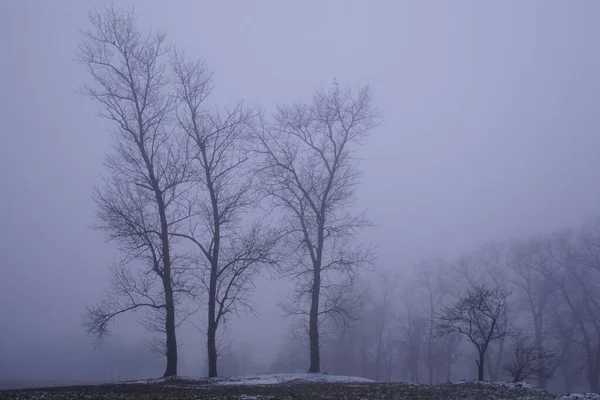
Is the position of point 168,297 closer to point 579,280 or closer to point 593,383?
point 593,383

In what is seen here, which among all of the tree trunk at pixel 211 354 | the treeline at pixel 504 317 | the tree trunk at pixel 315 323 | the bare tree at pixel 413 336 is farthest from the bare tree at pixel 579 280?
the tree trunk at pixel 211 354

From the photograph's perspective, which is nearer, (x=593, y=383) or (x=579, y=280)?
(x=593, y=383)

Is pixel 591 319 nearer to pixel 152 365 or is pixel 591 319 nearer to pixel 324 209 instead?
pixel 324 209

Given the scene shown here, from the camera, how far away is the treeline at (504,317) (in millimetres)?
38844

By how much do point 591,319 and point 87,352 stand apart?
61759 millimetres

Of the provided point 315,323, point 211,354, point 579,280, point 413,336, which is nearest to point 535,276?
point 579,280

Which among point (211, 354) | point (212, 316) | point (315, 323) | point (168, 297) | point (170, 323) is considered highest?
point (168, 297)

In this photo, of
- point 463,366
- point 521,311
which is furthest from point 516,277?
point 463,366

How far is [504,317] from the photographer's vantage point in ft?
118

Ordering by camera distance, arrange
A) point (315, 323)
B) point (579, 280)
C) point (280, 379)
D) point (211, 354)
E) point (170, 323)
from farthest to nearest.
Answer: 1. point (579, 280)
2. point (315, 323)
3. point (211, 354)
4. point (170, 323)
5. point (280, 379)

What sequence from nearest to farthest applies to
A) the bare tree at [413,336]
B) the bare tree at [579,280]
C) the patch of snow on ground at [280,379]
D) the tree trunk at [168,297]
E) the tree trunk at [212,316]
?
the patch of snow on ground at [280,379] → the tree trunk at [168,297] → the tree trunk at [212,316] → the bare tree at [579,280] → the bare tree at [413,336]

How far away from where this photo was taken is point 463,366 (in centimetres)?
5862

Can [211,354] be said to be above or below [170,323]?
below

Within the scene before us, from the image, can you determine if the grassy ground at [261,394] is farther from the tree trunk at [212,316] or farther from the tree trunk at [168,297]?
the tree trunk at [212,316]
